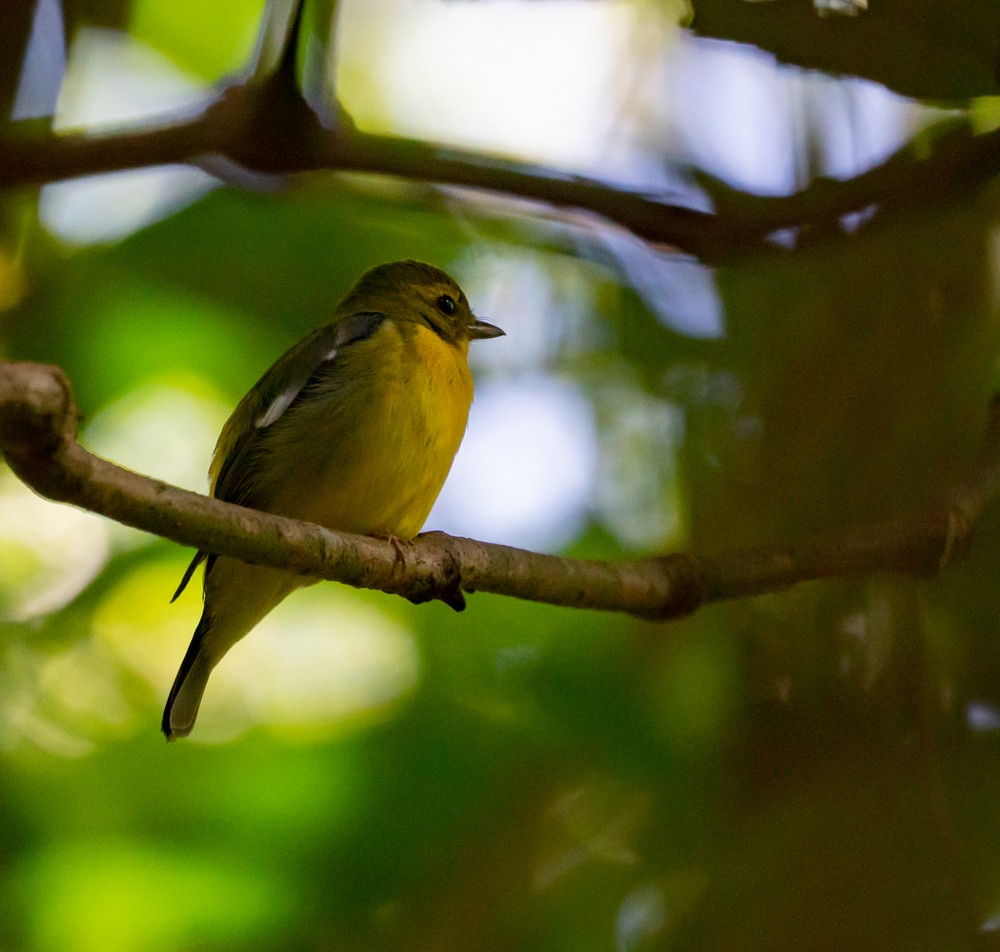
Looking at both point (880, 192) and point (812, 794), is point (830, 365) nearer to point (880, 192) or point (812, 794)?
point (880, 192)

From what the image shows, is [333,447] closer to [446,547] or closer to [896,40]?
[446,547]

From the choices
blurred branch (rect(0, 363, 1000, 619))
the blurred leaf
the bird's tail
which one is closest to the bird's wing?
the bird's tail

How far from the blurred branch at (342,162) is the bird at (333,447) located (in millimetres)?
1039

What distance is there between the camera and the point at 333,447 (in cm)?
371

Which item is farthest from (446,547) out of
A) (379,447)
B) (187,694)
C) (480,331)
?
(480,331)

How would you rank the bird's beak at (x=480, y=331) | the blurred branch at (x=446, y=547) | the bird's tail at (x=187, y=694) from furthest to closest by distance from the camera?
the bird's beak at (x=480, y=331), the bird's tail at (x=187, y=694), the blurred branch at (x=446, y=547)

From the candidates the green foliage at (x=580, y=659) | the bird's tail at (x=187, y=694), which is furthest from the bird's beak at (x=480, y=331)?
the bird's tail at (x=187, y=694)

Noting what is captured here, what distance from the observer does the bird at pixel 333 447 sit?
12.1 ft

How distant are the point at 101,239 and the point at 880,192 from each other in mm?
2678

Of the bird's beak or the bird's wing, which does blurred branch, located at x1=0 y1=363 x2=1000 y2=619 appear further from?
the bird's beak

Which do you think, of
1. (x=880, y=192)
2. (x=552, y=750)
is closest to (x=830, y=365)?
(x=880, y=192)

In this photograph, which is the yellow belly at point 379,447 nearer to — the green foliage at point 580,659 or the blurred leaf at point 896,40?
the green foliage at point 580,659

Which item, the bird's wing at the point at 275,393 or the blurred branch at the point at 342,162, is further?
the bird's wing at the point at 275,393

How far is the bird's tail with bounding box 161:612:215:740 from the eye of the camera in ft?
11.8
